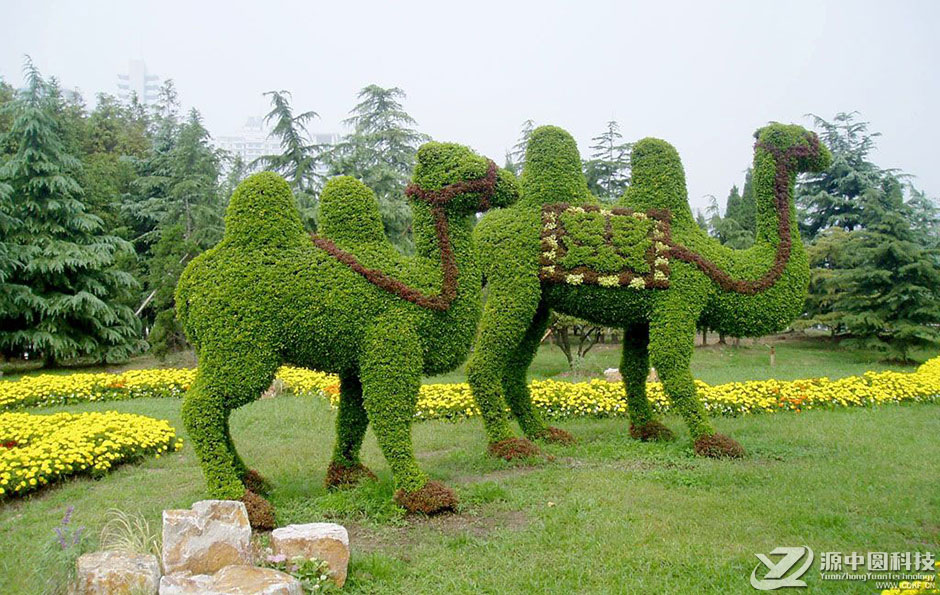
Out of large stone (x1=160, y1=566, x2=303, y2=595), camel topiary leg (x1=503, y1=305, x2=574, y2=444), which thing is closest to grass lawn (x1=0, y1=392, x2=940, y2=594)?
camel topiary leg (x1=503, y1=305, x2=574, y2=444)

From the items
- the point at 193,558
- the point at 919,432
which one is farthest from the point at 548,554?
the point at 919,432

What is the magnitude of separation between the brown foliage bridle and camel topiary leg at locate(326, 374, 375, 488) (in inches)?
43.7

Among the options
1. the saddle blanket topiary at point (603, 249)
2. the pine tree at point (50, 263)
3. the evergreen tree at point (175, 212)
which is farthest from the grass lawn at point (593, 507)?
the pine tree at point (50, 263)

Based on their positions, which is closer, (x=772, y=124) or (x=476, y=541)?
(x=476, y=541)

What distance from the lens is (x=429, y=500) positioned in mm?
5383

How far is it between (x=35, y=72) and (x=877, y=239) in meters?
21.5

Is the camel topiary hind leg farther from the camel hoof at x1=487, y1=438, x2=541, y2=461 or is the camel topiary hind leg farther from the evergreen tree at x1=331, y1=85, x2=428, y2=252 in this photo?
the evergreen tree at x1=331, y1=85, x2=428, y2=252

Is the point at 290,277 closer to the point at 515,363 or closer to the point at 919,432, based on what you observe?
the point at 515,363

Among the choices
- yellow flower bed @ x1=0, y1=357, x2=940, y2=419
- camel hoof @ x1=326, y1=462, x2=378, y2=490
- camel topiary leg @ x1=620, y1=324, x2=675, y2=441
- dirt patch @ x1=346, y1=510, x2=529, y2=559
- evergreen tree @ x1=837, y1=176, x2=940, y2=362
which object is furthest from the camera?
evergreen tree @ x1=837, y1=176, x2=940, y2=362

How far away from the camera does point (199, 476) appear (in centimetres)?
703

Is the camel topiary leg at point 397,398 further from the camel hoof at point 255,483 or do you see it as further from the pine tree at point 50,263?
the pine tree at point 50,263

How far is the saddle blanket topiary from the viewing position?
722 cm

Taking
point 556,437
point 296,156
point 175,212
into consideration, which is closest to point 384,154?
point 296,156

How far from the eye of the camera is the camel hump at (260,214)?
5547mm
